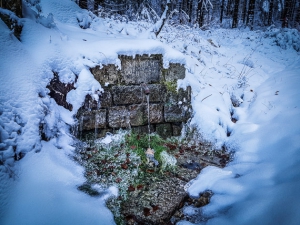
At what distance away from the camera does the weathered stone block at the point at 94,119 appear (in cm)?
247

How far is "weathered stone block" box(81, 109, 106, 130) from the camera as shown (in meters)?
2.47

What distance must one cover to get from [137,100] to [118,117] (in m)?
0.35

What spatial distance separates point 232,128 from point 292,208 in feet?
6.05

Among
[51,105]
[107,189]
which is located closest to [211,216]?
[107,189]

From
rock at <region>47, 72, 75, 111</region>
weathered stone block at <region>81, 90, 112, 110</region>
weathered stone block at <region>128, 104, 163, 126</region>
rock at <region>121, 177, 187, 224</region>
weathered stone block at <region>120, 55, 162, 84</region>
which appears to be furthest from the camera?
weathered stone block at <region>128, 104, 163, 126</region>

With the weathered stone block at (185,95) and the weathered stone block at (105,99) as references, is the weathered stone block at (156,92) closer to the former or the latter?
the weathered stone block at (185,95)

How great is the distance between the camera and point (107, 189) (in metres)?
1.86

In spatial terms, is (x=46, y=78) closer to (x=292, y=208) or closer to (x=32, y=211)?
(x=32, y=211)

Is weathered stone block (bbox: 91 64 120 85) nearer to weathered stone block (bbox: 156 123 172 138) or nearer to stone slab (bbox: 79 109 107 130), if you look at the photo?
stone slab (bbox: 79 109 107 130)

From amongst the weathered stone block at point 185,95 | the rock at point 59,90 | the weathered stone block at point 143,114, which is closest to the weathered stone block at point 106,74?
the rock at point 59,90

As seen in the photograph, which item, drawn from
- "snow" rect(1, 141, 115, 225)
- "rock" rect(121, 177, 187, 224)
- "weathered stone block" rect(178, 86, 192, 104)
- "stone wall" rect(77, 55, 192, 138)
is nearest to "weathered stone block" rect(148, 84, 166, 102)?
"stone wall" rect(77, 55, 192, 138)

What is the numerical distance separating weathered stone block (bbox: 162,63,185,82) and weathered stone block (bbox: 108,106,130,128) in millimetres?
770

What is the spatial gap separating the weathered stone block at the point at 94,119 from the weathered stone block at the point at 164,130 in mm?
824

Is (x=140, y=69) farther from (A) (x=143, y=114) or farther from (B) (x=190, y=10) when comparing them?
(B) (x=190, y=10)
